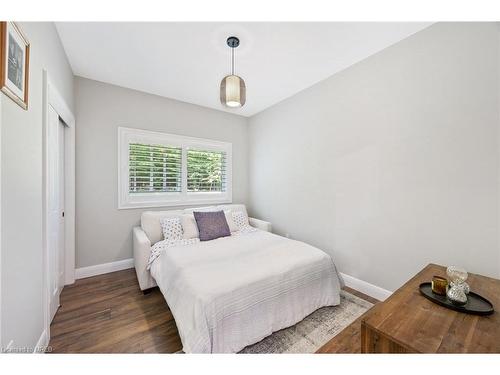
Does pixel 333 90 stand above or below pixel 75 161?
above

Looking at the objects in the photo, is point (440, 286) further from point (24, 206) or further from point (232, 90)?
point (24, 206)

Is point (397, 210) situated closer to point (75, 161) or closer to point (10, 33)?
point (10, 33)

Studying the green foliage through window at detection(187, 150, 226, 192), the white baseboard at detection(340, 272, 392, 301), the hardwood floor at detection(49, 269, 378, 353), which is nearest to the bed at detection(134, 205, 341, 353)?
the hardwood floor at detection(49, 269, 378, 353)

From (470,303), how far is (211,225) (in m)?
2.34

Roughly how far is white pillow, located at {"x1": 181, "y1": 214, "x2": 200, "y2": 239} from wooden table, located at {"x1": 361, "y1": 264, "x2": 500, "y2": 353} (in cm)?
216

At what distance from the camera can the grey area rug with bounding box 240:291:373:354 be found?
1.49 meters

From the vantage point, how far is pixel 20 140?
112 cm

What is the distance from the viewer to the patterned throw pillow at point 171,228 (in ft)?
8.50

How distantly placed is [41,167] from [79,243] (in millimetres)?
1642

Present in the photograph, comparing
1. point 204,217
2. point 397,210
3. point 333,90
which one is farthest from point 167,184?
point 397,210

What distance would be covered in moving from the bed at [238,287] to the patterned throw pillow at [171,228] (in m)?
0.32

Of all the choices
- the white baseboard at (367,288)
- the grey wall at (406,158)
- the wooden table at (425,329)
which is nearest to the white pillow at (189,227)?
the grey wall at (406,158)

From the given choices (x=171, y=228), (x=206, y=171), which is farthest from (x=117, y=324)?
(x=206, y=171)

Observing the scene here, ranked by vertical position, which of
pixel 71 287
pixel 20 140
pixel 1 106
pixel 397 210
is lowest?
pixel 71 287
